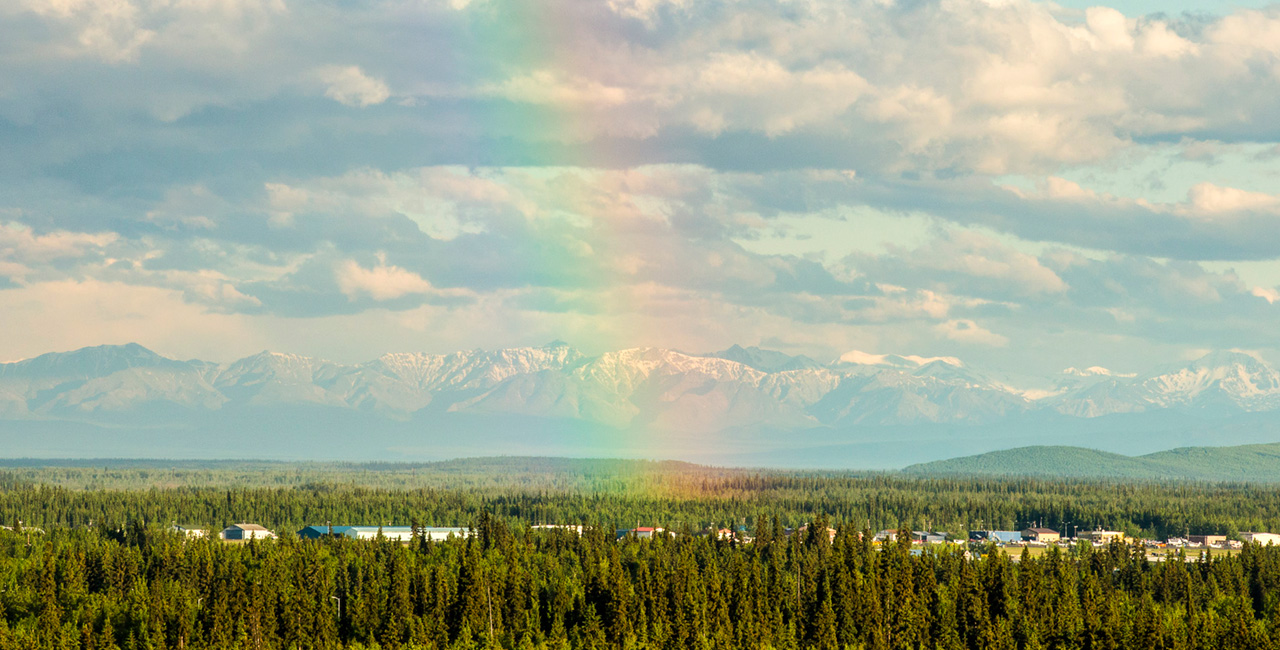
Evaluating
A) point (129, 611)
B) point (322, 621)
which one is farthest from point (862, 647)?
point (129, 611)

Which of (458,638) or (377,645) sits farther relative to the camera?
(458,638)

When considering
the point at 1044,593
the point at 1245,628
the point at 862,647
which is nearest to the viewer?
the point at 1245,628

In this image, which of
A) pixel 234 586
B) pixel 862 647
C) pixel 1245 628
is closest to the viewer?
pixel 1245 628

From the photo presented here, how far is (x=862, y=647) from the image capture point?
6053 inches

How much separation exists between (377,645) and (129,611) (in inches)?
1445

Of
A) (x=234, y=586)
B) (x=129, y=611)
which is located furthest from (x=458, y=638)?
(x=129, y=611)

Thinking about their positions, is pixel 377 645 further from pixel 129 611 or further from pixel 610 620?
pixel 129 611

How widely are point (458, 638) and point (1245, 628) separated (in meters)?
78.1

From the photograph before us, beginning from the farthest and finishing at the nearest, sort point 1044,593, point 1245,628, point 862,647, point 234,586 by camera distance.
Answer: point 1044,593
point 234,586
point 862,647
point 1245,628

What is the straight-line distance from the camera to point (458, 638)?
163125 millimetres

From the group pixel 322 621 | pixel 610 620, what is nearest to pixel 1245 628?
pixel 610 620

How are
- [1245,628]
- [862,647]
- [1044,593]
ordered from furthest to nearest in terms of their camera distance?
1. [1044,593]
2. [862,647]
3. [1245,628]

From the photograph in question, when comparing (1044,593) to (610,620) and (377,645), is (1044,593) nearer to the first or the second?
(610,620)

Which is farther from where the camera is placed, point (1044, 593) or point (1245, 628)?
point (1044, 593)
